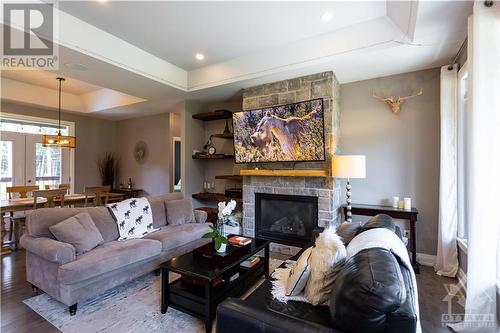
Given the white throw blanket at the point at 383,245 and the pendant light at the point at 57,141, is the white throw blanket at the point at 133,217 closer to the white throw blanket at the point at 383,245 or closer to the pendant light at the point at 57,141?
the pendant light at the point at 57,141

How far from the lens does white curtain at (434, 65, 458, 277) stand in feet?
9.84

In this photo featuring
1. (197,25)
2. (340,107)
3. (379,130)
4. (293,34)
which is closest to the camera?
(197,25)

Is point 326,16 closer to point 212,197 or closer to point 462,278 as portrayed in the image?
point 462,278

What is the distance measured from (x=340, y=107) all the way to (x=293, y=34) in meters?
1.44

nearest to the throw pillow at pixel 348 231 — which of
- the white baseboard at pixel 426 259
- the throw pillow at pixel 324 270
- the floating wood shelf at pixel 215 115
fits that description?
the throw pillow at pixel 324 270

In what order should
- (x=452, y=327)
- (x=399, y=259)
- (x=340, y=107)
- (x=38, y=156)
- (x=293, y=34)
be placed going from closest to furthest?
(x=399, y=259) → (x=452, y=327) → (x=293, y=34) → (x=340, y=107) → (x=38, y=156)

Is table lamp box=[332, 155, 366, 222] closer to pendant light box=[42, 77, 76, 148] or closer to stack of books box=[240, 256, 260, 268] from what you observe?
stack of books box=[240, 256, 260, 268]

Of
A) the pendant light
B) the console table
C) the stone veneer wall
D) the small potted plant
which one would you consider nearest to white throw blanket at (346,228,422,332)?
the small potted plant

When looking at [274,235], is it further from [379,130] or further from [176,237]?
[379,130]

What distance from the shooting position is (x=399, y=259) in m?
1.39

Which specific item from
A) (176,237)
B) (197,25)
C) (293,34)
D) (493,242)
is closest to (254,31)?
(293,34)

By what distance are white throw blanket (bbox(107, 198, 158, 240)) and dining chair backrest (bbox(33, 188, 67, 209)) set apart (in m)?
1.57

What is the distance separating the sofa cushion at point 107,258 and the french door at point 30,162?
4.38 m

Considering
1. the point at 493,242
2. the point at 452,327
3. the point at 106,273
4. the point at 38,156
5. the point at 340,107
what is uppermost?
the point at 340,107
